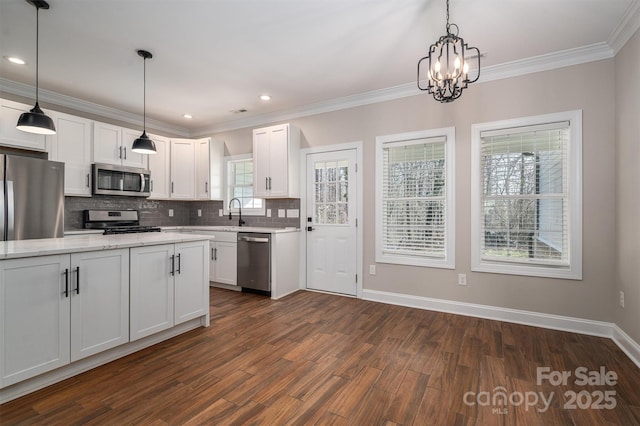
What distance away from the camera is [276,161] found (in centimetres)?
450

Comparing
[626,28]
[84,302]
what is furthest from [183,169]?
[626,28]

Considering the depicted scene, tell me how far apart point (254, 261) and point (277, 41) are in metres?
2.76

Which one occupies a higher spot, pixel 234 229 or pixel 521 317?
pixel 234 229

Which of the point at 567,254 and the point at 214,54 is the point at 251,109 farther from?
the point at 567,254

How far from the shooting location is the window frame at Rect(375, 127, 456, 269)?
11.6 feet

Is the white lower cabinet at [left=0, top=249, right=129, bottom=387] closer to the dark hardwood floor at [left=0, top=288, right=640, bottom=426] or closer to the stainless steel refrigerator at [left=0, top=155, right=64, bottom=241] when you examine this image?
the dark hardwood floor at [left=0, top=288, right=640, bottom=426]

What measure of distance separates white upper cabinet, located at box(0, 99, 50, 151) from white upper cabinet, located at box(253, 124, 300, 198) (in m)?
2.68

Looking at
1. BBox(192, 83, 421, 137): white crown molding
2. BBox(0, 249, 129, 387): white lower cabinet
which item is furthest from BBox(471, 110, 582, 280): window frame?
BBox(0, 249, 129, 387): white lower cabinet

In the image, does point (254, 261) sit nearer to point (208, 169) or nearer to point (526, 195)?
point (208, 169)

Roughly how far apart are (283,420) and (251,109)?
420 cm

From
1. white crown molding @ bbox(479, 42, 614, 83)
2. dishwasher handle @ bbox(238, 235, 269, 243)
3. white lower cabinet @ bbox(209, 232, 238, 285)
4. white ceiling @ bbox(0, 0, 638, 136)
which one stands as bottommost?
white lower cabinet @ bbox(209, 232, 238, 285)

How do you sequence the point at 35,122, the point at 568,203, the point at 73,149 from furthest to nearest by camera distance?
1. the point at 73,149
2. the point at 568,203
3. the point at 35,122

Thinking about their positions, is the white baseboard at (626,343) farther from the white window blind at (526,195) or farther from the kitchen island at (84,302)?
the kitchen island at (84,302)

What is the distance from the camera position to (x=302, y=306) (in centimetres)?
379
